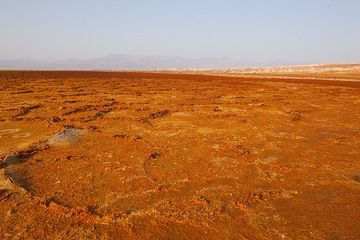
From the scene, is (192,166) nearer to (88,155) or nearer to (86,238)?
(88,155)

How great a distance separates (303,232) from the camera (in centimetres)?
338

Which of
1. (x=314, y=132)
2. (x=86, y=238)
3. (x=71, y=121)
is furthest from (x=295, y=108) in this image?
(x=86, y=238)

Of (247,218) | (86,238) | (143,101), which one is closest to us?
(86,238)

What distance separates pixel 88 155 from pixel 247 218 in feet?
10.1

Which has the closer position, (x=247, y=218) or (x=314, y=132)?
(x=247, y=218)

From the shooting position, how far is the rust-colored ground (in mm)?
3484

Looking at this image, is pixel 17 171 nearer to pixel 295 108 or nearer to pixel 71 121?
pixel 71 121

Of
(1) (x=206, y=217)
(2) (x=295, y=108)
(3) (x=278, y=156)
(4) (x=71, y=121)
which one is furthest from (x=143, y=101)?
(1) (x=206, y=217)

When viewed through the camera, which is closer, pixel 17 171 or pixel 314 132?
pixel 17 171

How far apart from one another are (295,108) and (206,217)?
28.4 ft

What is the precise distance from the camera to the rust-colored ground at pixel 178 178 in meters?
3.48

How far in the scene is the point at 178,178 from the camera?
476cm

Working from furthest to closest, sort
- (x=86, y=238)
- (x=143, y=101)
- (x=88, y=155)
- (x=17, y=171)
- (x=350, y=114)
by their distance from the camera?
(x=143, y=101)
(x=350, y=114)
(x=88, y=155)
(x=17, y=171)
(x=86, y=238)

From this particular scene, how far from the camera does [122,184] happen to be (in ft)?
14.9
